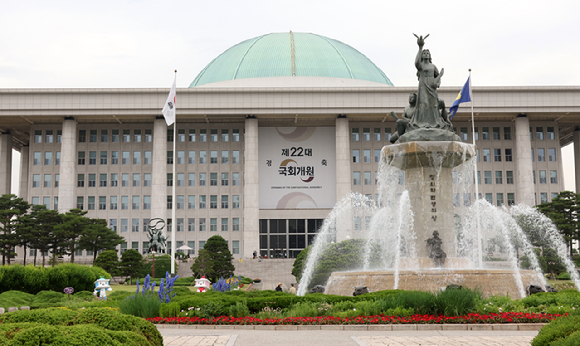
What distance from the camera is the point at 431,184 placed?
2373cm

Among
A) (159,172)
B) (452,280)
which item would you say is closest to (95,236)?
(159,172)

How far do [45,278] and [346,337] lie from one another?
66.2ft

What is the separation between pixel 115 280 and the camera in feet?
181

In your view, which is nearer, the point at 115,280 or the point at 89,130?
the point at 115,280

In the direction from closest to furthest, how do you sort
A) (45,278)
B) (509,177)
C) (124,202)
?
(45,278)
(124,202)
(509,177)

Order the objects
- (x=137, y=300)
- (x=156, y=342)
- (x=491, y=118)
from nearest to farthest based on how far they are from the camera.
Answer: (x=156, y=342) < (x=137, y=300) < (x=491, y=118)

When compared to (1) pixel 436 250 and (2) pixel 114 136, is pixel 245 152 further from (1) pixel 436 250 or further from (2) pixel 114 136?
(1) pixel 436 250

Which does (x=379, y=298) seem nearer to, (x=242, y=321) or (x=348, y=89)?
(x=242, y=321)

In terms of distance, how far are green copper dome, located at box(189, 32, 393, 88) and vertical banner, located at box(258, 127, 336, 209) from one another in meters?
10.6

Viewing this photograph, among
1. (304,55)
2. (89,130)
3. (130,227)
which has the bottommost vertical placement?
(130,227)

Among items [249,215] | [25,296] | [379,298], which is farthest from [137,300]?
[249,215]

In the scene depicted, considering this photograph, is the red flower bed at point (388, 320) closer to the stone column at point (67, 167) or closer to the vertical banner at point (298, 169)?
the vertical banner at point (298, 169)

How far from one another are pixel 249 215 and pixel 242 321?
182 feet

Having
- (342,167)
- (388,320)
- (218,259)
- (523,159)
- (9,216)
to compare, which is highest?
(523,159)
